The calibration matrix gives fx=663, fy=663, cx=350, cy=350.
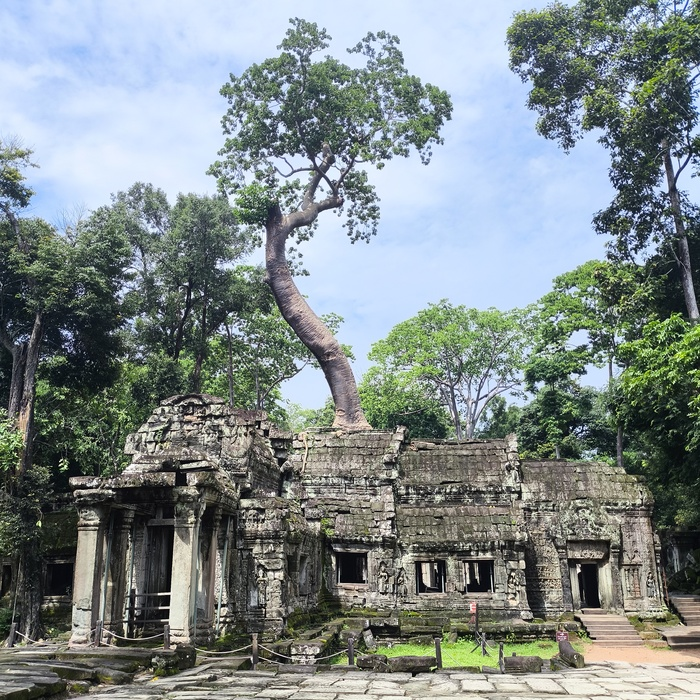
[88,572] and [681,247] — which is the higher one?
[681,247]

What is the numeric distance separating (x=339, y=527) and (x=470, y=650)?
4846 millimetres

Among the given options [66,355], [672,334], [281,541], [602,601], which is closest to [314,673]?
[281,541]

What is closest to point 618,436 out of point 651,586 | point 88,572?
point 651,586

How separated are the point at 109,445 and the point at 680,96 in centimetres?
2598

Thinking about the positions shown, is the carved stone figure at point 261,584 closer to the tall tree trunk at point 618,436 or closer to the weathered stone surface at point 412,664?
the weathered stone surface at point 412,664

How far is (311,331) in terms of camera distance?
26.4 metres

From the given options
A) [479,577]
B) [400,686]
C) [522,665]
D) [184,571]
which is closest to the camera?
[400,686]

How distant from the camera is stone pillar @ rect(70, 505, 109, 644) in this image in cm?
1098

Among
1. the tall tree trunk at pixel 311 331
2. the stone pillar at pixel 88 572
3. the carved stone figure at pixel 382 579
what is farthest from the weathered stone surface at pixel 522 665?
the tall tree trunk at pixel 311 331

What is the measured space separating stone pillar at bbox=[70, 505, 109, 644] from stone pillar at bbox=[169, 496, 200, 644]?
1431mm

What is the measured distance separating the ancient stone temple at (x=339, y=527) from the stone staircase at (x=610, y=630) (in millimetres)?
837

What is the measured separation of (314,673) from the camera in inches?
399

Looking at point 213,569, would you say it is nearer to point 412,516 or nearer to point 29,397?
point 412,516

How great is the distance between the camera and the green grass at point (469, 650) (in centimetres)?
1342
